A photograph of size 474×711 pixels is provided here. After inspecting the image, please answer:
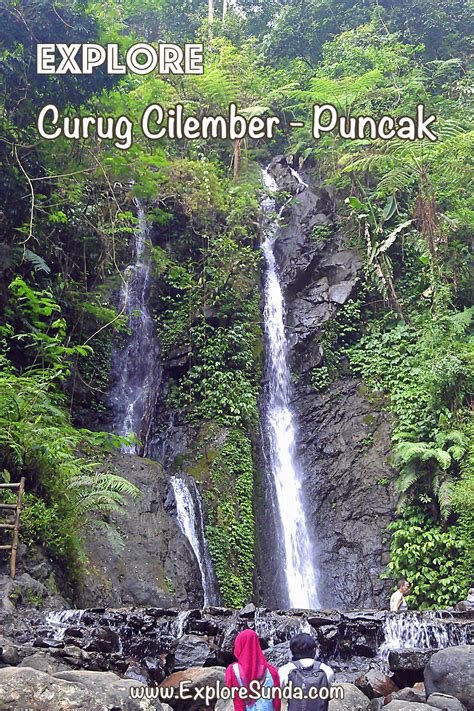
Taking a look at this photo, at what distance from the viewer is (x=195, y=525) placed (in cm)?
1070

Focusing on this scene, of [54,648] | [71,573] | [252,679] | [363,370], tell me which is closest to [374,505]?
[363,370]

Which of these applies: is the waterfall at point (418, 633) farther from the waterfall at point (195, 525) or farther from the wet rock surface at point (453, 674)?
the waterfall at point (195, 525)

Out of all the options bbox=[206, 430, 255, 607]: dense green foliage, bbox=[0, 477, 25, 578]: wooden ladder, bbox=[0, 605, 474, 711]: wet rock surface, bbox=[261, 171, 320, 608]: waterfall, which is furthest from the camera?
bbox=[261, 171, 320, 608]: waterfall

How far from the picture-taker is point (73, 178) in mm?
10992

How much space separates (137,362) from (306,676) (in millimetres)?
11119

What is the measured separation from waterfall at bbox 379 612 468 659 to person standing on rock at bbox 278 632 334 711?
4.60 meters

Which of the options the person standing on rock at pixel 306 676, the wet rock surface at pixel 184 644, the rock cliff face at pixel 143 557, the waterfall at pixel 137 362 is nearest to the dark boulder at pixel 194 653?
the wet rock surface at pixel 184 644

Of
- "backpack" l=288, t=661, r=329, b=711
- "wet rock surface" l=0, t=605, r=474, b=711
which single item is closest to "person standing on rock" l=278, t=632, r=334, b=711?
"backpack" l=288, t=661, r=329, b=711

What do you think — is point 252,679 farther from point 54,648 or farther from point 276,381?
point 276,381

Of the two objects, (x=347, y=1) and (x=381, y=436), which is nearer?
(x=381, y=436)

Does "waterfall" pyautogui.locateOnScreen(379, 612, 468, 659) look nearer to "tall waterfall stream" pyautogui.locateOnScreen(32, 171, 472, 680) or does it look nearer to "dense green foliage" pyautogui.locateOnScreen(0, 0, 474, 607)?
"tall waterfall stream" pyautogui.locateOnScreen(32, 171, 472, 680)

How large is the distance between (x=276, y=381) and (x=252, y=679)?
11.5m

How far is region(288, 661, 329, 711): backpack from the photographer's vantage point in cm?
269

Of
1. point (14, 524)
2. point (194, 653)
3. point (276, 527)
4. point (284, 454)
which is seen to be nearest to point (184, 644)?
point (194, 653)
